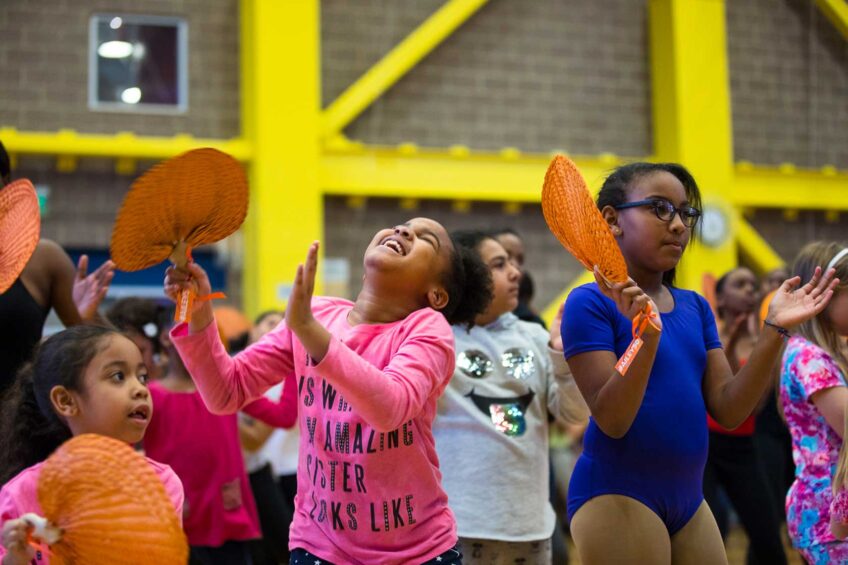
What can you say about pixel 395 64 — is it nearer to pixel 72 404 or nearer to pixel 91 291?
pixel 91 291

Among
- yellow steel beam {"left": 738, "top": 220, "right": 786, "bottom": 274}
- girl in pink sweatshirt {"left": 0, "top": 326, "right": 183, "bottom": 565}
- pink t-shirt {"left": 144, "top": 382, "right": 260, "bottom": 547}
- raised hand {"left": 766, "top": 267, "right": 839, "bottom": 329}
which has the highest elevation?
yellow steel beam {"left": 738, "top": 220, "right": 786, "bottom": 274}

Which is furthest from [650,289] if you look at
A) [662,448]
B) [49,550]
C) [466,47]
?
[466,47]

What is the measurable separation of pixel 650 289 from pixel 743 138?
8.65 meters

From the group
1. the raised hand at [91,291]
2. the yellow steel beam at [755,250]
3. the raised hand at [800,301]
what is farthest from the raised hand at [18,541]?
the yellow steel beam at [755,250]

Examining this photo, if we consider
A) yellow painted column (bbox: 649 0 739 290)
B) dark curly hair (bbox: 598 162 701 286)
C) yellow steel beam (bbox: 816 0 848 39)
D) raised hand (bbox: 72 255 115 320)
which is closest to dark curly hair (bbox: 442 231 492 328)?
dark curly hair (bbox: 598 162 701 286)

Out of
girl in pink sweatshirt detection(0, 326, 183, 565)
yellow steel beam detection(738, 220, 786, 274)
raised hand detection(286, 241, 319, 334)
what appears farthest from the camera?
yellow steel beam detection(738, 220, 786, 274)

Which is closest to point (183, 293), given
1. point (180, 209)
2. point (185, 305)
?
point (185, 305)

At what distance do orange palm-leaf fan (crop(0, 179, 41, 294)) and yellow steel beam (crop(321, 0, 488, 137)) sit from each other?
6.56 m

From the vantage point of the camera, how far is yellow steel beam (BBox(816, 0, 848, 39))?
10.8 meters

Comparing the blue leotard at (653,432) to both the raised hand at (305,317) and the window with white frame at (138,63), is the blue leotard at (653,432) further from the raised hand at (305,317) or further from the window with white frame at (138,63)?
the window with white frame at (138,63)

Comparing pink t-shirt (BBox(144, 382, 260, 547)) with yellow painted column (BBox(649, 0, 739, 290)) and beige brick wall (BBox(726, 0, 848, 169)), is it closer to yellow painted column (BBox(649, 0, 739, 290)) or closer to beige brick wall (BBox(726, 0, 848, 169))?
yellow painted column (BBox(649, 0, 739, 290))

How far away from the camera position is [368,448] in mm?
2217

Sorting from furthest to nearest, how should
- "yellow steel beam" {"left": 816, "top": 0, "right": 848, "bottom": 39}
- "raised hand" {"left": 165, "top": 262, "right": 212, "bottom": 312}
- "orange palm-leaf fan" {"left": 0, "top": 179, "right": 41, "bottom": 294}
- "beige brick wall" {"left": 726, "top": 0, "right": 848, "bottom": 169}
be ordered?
"yellow steel beam" {"left": 816, "top": 0, "right": 848, "bottom": 39}
"beige brick wall" {"left": 726, "top": 0, "right": 848, "bottom": 169}
"orange palm-leaf fan" {"left": 0, "top": 179, "right": 41, "bottom": 294}
"raised hand" {"left": 165, "top": 262, "right": 212, "bottom": 312}

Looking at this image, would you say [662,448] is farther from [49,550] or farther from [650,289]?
[49,550]
